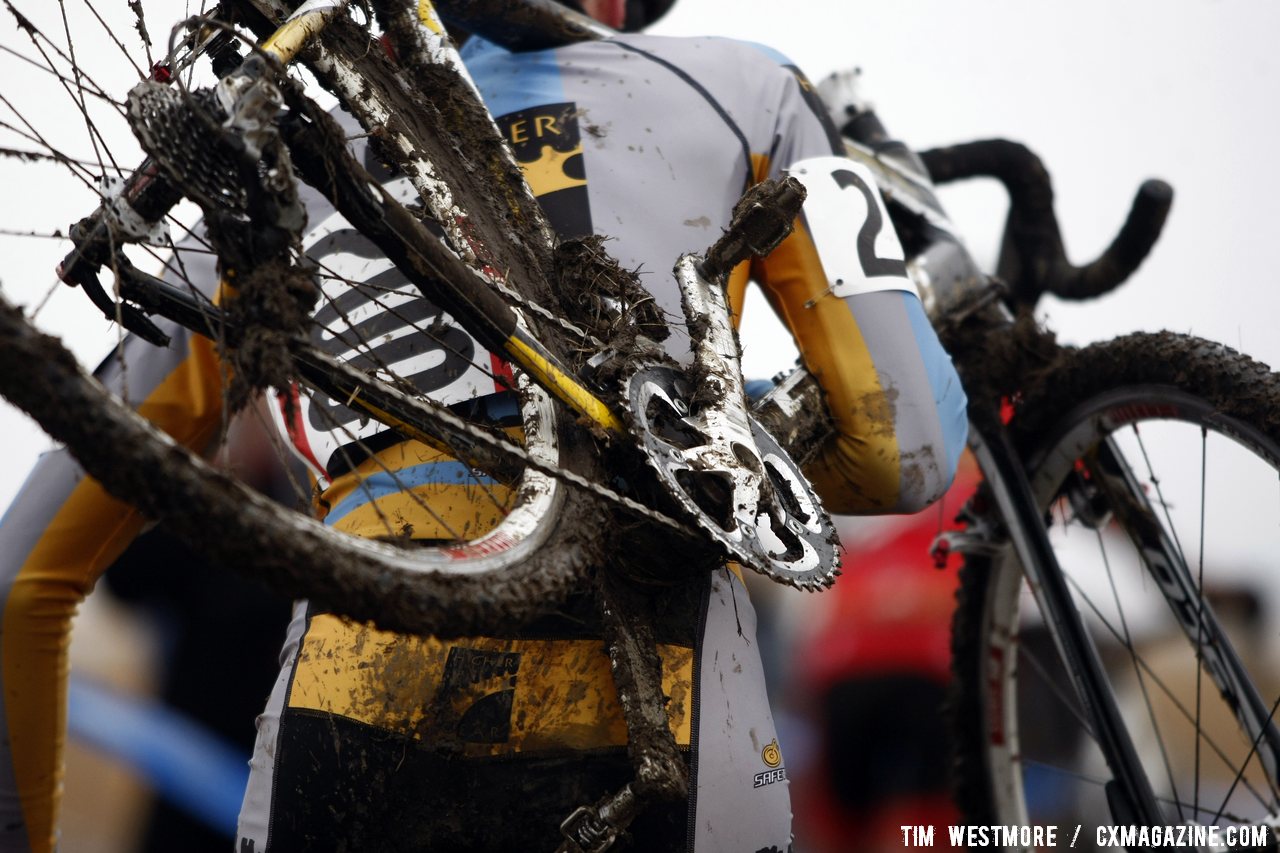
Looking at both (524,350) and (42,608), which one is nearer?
(524,350)

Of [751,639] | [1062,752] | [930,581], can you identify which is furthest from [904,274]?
[930,581]

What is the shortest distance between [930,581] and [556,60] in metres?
2.71

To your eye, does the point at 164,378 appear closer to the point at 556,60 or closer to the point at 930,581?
the point at 556,60

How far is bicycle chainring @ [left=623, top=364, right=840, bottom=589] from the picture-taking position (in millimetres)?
1119

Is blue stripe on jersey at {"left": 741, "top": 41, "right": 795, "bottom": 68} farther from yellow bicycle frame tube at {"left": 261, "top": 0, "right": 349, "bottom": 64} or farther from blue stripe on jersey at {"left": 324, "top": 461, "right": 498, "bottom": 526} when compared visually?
blue stripe on jersey at {"left": 324, "top": 461, "right": 498, "bottom": 526}

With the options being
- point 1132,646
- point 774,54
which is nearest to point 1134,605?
point 1132,646

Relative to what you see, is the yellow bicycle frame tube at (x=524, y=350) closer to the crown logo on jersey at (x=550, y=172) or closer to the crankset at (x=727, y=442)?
the crankset at (x=727, y=442)

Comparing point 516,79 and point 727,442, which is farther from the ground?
point 516,79

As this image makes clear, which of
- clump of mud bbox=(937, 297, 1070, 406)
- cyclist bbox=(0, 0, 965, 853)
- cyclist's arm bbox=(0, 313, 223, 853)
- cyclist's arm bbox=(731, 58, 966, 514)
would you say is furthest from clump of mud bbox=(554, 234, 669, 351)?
clump of mud bbox=(937, 297, 1070, 406)

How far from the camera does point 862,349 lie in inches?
59.7

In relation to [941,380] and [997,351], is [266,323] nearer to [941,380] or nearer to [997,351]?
[941,380]

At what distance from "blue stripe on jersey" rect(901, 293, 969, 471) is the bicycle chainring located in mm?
351

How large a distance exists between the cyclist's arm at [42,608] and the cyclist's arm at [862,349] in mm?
811

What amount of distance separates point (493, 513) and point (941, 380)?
0.66 metres
